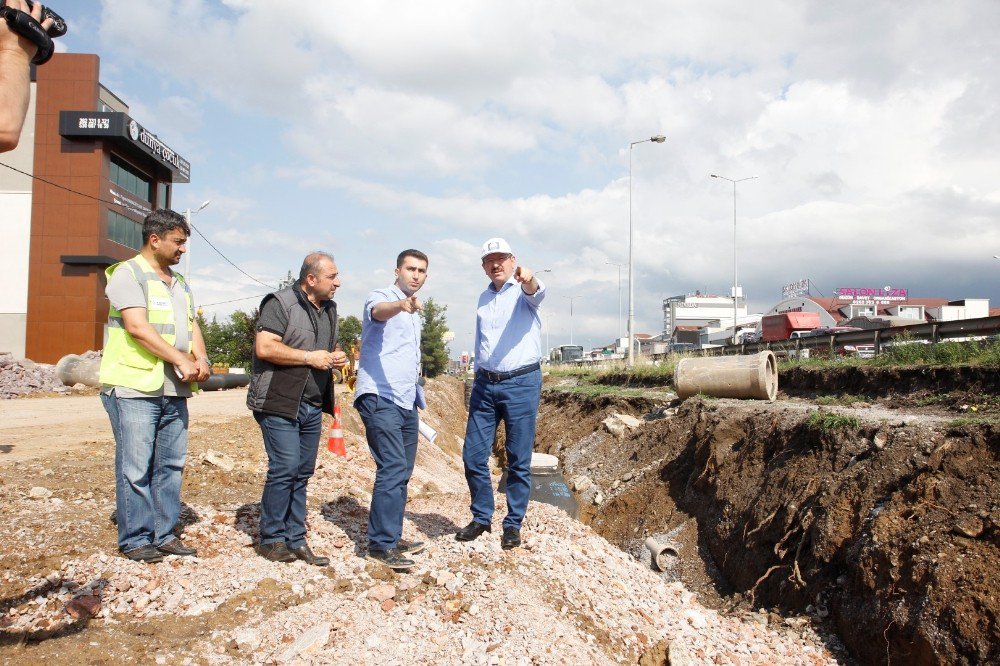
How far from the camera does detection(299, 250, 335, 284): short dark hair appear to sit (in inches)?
177

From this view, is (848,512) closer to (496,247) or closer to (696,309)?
(496,247)

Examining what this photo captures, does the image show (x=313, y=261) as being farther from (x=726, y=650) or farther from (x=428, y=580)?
(x=726, y=650)

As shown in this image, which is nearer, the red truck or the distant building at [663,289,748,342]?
the red truck

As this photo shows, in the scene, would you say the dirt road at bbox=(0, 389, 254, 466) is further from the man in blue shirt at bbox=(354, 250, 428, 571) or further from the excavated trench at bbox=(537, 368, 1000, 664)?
the excavated trench at bbox=(537, 368, 1000, 664)

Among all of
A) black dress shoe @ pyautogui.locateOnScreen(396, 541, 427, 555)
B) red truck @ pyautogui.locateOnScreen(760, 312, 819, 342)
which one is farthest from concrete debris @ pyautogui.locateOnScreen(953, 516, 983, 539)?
red truck @ pyautogui.locateOnScreen(760, 312, 819, 342)

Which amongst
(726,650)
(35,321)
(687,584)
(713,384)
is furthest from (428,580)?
(35,321)

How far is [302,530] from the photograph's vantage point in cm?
446

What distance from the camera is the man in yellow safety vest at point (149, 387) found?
13.1 ft

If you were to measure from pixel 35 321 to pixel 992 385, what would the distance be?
40.6m

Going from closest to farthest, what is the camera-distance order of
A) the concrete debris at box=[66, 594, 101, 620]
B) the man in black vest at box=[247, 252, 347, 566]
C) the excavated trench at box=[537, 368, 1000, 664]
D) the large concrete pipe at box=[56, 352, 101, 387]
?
the concrete debris at box=[66, 594, 101, 620] → the man in black vest at box=[247, 252, 347, 566] → the excavated trench at box=[537, 368, 1000, 664] → the large concrete pipe at box=[56, 352, 101, 387]

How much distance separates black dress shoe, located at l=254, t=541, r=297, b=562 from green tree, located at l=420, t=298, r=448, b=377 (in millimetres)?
44635

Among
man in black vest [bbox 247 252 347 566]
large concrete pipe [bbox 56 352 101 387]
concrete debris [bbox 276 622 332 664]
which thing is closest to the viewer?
concrete debris [bbox 276 622 332 664]

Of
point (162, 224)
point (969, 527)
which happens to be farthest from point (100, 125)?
point (969, 527)

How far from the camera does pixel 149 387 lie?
4.02m
